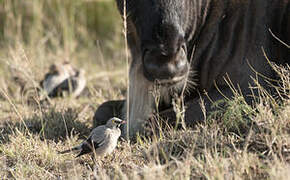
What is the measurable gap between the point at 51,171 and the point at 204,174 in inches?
42.9

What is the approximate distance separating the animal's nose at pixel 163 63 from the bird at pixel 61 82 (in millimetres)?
2120

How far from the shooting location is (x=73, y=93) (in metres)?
5.53

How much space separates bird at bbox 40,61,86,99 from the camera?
5539mm

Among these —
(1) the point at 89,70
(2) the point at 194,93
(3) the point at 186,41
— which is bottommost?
(1) the point at 89,70

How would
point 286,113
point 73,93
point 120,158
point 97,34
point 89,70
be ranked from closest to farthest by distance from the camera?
point 286,113
point 120,158
point 73,93
point 89,70
point 97,34

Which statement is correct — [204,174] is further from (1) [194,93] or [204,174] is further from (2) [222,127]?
(1) [194,93]

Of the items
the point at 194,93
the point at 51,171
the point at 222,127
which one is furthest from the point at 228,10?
the point at 51,171

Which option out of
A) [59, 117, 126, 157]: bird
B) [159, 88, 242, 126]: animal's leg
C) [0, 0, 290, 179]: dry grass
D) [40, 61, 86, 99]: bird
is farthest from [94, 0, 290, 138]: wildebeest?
[40, 61, 86, 99]: bird

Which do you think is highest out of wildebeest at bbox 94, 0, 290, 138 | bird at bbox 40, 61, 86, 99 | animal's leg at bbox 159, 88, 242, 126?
wildebeest at bbox 94, 0, 290, 138

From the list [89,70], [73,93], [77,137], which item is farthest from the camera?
[89,70]

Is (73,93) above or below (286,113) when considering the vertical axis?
below

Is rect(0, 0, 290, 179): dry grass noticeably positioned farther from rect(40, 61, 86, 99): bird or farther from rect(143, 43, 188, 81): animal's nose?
rect(40, 61, 86, 99): bird

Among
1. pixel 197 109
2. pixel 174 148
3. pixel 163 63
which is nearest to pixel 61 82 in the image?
pixel 197 109

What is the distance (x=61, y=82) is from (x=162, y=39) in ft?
8.01
